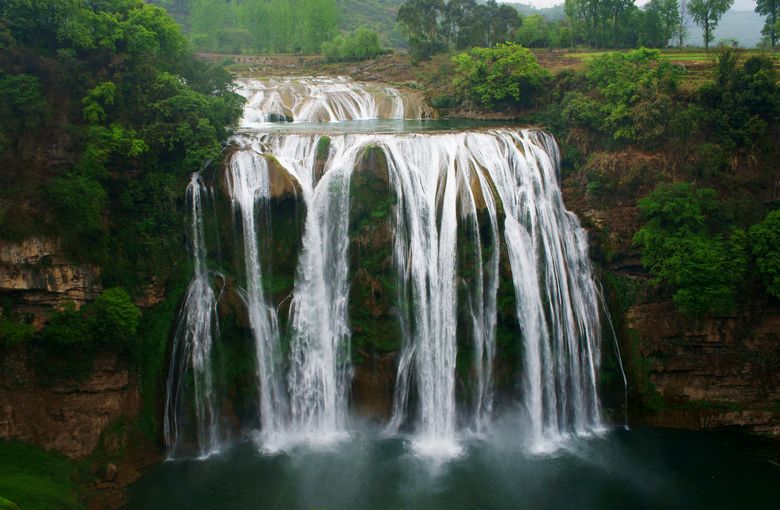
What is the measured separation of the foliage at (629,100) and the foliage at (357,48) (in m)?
19.7

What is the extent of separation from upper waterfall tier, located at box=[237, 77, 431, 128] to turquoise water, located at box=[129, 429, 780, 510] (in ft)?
57.3

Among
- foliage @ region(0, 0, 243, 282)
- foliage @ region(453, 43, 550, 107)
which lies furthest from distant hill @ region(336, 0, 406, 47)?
foliage @ region(0, 0, 243, 282)

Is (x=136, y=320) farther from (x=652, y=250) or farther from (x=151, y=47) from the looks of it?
(x=652, y=250)

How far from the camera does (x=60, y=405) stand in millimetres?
18359

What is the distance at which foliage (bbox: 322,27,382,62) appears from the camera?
4297cm

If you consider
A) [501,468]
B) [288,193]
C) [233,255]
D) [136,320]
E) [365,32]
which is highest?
[365,32]

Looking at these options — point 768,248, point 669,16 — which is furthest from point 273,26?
point 768,248

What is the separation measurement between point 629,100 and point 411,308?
12453mm

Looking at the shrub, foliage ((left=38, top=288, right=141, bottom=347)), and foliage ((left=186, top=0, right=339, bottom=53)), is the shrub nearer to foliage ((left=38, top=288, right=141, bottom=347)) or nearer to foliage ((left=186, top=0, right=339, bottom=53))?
foliage ((left=38, top=288, right=141, bottom=347))

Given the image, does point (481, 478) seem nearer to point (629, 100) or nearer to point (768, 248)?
point (768, 248)

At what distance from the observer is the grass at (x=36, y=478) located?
1580 centimetres

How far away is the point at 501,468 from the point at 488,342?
414 centimetres

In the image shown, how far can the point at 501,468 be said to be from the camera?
18516 millimetres

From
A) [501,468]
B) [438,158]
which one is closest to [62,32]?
[438,158]
